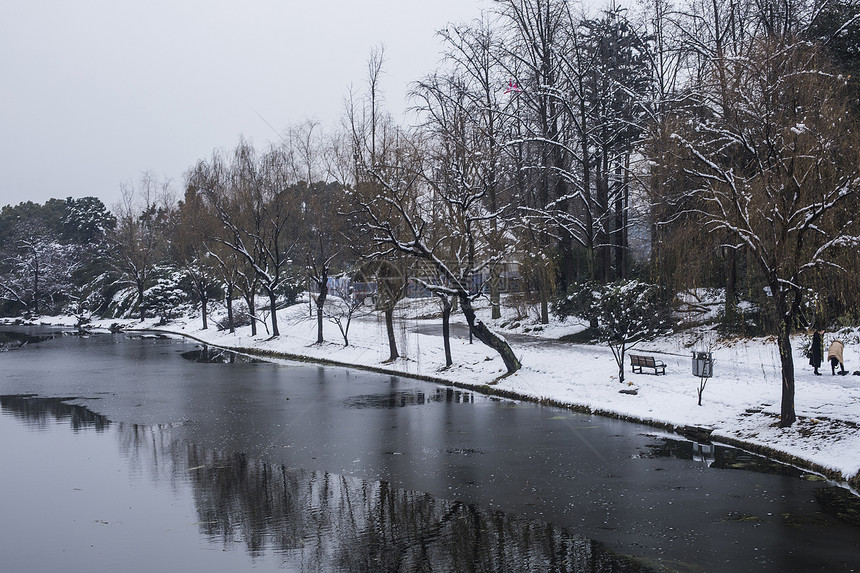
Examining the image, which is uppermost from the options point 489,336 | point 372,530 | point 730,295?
point 730,295

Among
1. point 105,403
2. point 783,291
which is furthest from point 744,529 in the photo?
point 105,403

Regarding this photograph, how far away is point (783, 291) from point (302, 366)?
69.5 feet

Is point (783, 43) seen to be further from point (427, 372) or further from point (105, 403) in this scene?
point (105, 403)

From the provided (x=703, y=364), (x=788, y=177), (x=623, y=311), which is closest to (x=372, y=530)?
(x=788, y=177)

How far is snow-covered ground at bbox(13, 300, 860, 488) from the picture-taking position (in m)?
13.2

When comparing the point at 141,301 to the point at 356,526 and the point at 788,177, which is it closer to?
the point at 356,526

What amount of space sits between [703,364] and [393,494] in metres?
9.45

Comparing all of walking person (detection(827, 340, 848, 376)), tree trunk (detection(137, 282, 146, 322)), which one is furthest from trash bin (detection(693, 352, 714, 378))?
tree trunk (detection(137, 282, 146, 322))

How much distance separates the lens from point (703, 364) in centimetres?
1725

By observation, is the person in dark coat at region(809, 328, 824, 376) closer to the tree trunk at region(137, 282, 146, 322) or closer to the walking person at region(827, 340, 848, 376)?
the walking person at region(827, 340, 848, 376)

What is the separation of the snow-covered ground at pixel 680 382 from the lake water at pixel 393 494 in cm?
74

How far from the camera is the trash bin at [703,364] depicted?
17.4 meters

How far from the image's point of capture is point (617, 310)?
2138cm

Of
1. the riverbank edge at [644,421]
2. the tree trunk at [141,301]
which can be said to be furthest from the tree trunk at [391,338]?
the tree trunk at [141,301]
